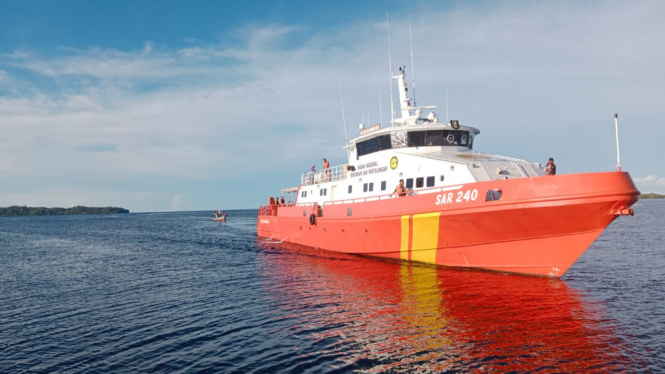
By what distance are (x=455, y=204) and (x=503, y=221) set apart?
1.57 m

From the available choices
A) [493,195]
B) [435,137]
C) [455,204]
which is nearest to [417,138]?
[435,137]

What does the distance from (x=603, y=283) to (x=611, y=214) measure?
3.06 metres

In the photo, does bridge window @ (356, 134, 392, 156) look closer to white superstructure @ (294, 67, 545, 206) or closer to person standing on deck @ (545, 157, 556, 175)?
white superstructure @ (294, 67, 545, 206)

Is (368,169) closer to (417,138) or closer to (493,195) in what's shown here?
(417,138)

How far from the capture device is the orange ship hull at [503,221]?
11.4 metres

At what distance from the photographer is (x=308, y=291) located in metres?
12.8

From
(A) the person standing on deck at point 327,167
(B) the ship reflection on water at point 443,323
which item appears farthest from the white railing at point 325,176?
(B) the ship reflection on water at point 443,323

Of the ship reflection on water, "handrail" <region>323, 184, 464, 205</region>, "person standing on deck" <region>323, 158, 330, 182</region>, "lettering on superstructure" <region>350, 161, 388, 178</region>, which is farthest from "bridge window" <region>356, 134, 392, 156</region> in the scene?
the ship reflection on water

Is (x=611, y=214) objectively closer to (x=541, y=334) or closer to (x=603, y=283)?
(x=603, y=283)

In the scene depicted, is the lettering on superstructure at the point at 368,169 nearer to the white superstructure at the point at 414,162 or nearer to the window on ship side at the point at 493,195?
the white superstructure at the point at 414,162

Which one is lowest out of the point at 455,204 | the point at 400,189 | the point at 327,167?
the point at 455,204

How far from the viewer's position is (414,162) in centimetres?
1622

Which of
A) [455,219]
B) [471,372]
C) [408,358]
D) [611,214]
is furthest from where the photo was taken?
[455,219]

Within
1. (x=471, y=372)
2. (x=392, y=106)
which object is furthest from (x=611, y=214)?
(x=392, y=106)
